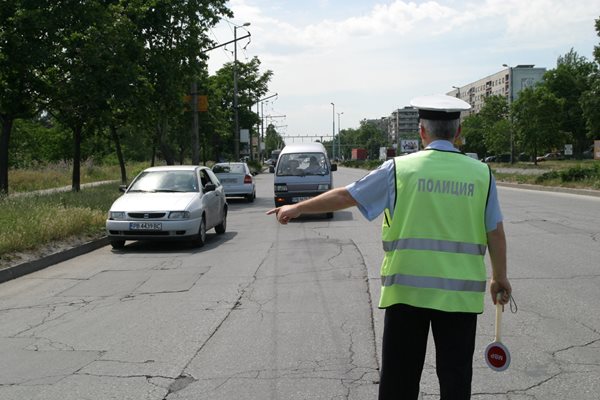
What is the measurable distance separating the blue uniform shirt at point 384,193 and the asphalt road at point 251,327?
6.12 ft

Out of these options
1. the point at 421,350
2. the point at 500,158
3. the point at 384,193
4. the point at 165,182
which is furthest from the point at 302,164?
the point at 500,158

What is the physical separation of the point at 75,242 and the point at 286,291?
5.81m

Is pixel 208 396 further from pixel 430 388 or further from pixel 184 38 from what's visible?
pixel 184 38

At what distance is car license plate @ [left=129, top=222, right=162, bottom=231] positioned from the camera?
1134 cm

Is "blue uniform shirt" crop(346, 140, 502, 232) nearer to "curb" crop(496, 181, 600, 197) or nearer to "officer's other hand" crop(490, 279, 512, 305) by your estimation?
"officer's other hand" crop(490, 279, 512, 305)

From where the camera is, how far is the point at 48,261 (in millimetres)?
10141

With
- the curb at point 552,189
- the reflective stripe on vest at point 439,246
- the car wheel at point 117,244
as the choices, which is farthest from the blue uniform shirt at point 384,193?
the curb at point 552,189

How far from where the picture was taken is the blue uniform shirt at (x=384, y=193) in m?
2.75

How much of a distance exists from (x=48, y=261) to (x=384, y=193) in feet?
28.5

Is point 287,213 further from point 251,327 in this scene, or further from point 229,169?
point 229,169

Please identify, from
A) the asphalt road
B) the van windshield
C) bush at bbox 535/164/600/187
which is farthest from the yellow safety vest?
bush at bbox 535/164/600/187

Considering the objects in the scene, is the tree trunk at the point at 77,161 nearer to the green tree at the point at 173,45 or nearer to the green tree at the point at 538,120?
the green tree at the point at 173,45

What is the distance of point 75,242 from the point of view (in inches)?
463

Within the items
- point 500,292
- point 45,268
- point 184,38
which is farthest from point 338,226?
point 184,38
